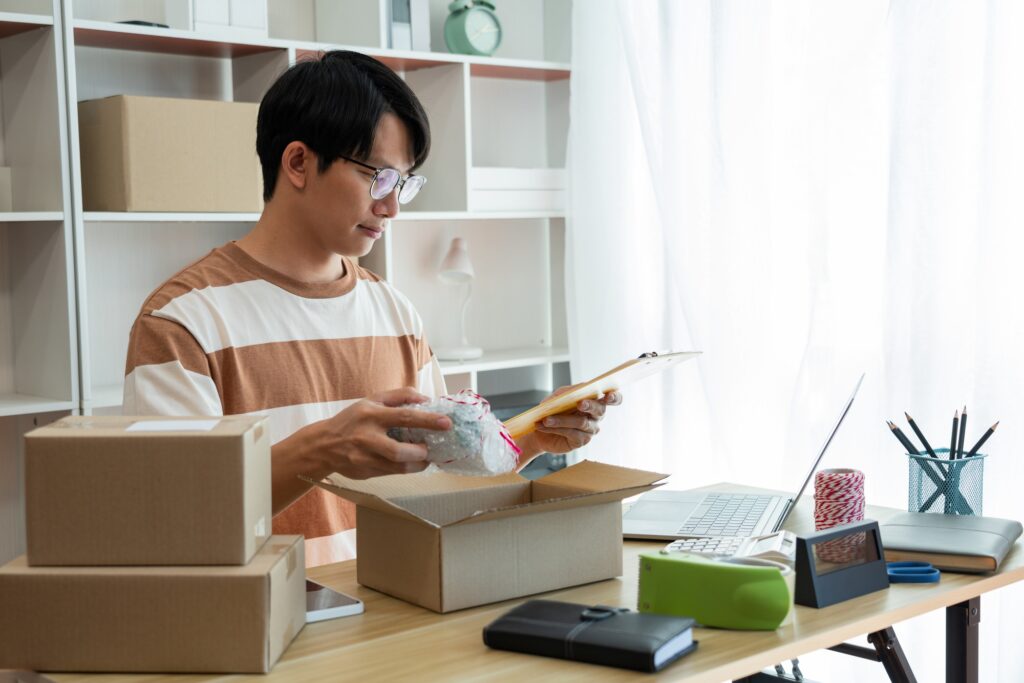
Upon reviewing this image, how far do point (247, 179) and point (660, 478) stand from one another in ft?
5.58

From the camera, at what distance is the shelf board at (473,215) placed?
3.27 metres

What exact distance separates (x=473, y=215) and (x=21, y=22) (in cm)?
130

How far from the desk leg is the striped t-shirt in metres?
0.94

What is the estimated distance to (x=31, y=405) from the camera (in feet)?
8.70

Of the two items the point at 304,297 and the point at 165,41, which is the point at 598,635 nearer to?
the point at 304,297

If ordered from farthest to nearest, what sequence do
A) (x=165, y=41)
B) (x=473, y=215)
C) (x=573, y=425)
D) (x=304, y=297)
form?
(x=473, y=215) → (x=165, y=41) → (x=304, y=297) → (x=573, y=425)

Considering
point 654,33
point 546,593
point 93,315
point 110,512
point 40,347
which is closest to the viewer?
point 110,512

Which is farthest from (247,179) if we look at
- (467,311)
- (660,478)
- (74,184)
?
(660,478)

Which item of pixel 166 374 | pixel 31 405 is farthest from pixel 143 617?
pixel 31 405

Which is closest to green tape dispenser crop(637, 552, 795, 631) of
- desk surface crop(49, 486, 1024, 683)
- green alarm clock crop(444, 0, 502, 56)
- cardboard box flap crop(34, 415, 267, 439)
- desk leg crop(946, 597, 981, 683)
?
desk surface crop(49, 486, 1024, 683)

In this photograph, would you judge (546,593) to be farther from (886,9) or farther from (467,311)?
(467,311)

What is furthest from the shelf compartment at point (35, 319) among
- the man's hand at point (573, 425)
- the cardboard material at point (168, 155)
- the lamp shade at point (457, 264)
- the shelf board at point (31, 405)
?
the man's hand at point (573, 425)

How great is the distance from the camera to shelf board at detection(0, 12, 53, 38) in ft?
8.39

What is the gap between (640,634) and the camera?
1232 mm
